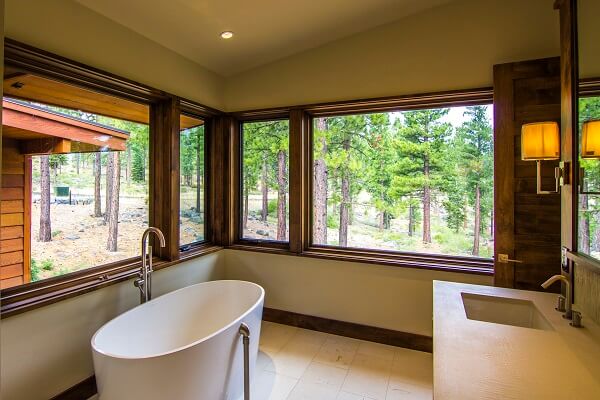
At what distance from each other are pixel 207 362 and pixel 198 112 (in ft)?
7.69

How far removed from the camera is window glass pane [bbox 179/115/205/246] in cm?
303

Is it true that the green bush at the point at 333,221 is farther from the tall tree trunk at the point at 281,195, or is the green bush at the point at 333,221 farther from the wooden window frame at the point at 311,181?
the tall tree trunk at the point at 281,195

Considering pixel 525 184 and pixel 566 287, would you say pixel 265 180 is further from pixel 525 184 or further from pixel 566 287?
pixel 566 287

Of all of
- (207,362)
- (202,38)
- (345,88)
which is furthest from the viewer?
(345,88)

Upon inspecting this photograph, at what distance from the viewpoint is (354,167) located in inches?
120

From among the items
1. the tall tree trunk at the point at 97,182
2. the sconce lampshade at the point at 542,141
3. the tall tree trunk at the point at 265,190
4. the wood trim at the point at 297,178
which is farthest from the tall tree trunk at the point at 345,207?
the tall tree trunk at the point at 97,182

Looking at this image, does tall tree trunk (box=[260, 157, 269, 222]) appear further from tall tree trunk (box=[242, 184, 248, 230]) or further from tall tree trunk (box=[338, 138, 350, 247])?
tall tree trunk (box=[338, 138, 350, 247])

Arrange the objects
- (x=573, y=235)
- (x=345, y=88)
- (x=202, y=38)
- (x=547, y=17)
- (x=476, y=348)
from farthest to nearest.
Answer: (x=345, y=88)
(x=202, y=38)
(x=547, y=17)
(x=573, y=235)
(x=476, y=348)

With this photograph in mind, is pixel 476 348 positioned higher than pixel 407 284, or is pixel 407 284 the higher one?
pixel 476 348

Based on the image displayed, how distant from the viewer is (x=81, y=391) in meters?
2.04

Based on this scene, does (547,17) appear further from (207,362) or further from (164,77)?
(207,362)

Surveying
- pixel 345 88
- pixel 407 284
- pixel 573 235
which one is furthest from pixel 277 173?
pixel 573 235

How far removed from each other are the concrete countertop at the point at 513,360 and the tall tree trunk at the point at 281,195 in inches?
80.2

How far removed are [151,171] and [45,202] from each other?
847 mm
